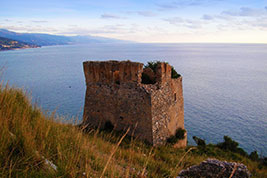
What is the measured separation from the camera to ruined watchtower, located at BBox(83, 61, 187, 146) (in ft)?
44.3

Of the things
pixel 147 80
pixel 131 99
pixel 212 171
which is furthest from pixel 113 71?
pixel 212 171

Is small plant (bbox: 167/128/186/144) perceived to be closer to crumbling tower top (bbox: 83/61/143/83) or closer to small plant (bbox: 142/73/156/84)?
small plant (bbox: 142/73/156/84)

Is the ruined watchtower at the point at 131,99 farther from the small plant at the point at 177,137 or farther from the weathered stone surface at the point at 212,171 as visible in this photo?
the weathered stone surface at the point at 212,171

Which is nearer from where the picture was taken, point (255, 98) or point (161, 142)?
point (161, 142)

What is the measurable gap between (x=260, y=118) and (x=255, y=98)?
36.3 ft

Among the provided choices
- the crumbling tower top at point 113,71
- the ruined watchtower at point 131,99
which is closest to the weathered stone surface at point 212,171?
the ruined watchtower at point 131,99

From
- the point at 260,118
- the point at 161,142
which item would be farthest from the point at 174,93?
the point at 260,118

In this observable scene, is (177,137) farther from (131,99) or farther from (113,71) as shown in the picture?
(113,71)

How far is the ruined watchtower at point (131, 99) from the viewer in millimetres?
13508

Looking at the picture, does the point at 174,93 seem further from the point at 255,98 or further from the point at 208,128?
the point at 255,98

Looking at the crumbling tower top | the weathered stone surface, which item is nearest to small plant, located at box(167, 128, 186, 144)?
the crumbling tower top

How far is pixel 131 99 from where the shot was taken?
13.8 meters

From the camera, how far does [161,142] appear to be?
1427 cm

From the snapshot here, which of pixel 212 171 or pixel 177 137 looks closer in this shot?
pixel 212 171
